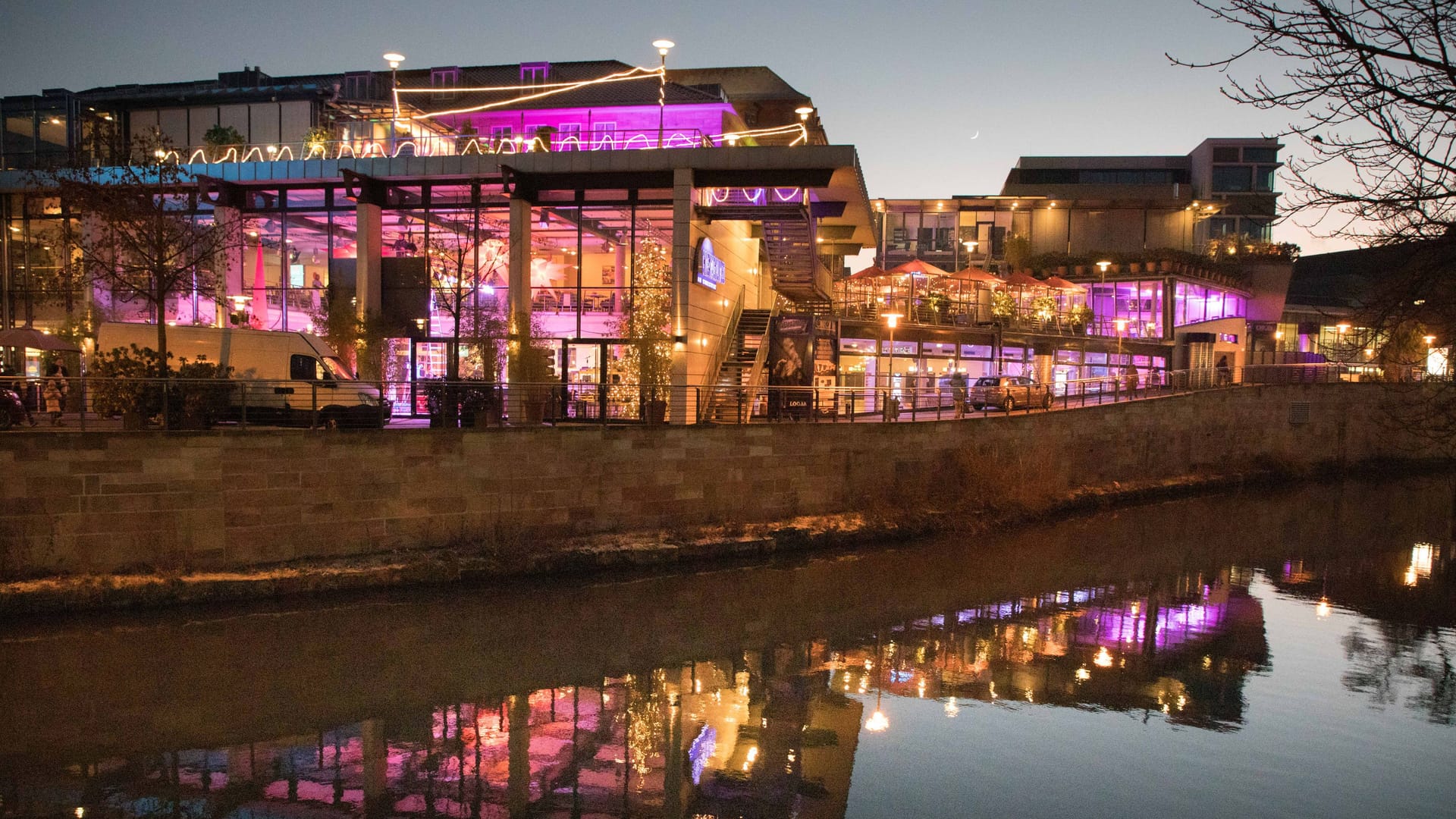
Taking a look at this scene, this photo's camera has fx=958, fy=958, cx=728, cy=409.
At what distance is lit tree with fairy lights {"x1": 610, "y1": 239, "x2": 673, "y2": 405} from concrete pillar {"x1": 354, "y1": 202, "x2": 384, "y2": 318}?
680cm

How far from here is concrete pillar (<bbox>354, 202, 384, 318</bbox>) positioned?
2594 cm

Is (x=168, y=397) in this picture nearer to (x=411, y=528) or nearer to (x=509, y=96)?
(x=411, y=528)

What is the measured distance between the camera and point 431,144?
27531 millimetres

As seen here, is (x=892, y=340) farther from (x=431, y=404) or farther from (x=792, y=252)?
(x=431, y=404)

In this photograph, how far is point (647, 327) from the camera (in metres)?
24.5

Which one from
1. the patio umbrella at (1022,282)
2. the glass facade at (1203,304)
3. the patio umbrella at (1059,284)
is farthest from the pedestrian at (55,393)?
the glass facade at (1203,304)

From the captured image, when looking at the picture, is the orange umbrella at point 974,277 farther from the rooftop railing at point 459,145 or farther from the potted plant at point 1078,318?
the rooftop railing at point 459,145

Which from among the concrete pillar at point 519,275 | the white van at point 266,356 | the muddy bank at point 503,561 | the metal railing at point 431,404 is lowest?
the muddy bank at point 503,561

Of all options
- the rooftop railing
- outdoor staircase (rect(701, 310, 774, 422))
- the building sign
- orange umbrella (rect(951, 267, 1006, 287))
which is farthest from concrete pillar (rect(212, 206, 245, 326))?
orange umbrella (rect(951, 267, 1006, 287))

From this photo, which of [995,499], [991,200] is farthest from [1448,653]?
[991,200]

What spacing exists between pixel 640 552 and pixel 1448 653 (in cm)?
1394

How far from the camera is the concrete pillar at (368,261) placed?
25938 millimetres

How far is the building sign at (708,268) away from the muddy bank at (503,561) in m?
7.29

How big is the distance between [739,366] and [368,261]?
10570 millimetres
